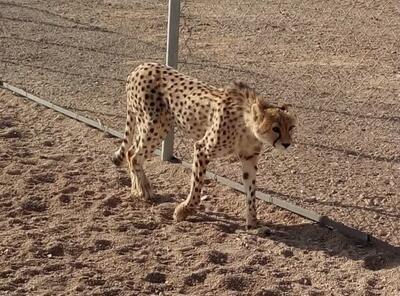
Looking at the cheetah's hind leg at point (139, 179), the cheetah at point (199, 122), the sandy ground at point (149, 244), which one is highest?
the cheetah at point (199, 122)

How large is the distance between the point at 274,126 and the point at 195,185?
0.75m

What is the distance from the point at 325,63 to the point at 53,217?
4888 mm

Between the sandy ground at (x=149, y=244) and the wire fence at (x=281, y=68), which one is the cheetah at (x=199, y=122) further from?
the wire fence at (x=281, y=68)

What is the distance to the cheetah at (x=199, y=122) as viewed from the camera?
16.8 feet

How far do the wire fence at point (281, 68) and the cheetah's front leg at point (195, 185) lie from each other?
80 cm

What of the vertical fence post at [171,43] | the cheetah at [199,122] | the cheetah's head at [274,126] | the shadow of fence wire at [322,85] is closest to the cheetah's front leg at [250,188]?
the cheetah at [199,122]

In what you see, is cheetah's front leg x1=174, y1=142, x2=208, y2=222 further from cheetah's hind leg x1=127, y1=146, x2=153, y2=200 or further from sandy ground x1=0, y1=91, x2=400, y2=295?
cheetah's hind leg x1=127, y1=146, x2=153, y2=200

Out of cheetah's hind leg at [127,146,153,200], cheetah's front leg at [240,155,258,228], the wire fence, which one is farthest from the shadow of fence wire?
cheetah's hind leg at [127,146,153,200]

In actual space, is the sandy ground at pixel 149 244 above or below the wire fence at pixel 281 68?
below

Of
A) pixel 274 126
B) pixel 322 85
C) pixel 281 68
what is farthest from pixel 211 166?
pixel 281 68

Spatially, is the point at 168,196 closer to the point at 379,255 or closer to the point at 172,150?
the point at 172,150

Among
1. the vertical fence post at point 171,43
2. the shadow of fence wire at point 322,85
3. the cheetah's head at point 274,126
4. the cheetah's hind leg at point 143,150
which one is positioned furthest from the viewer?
the vertical fence post at point 171,43

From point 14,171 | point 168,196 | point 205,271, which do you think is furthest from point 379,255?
point 14,171

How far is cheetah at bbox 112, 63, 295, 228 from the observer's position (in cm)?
512
